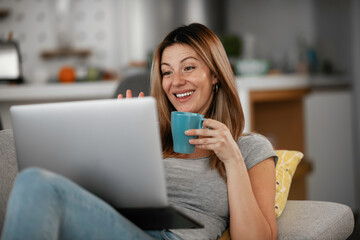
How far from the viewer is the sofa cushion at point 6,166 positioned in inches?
53.5

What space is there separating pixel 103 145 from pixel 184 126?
0.23m

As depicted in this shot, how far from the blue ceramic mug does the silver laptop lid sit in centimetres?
18

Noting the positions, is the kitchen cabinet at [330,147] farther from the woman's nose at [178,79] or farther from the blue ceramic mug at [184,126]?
the blue ceramic mug at [184,126]

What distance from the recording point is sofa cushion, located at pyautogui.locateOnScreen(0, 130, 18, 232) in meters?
1.36

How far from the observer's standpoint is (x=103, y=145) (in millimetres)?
1060

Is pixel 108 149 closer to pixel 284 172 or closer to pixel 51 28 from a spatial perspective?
pixel 284 172

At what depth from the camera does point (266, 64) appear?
330cm

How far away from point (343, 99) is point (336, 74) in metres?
0.19

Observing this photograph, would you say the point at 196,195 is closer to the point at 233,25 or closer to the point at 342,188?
the point at 342,188

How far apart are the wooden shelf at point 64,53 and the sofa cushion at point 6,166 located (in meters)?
3.51

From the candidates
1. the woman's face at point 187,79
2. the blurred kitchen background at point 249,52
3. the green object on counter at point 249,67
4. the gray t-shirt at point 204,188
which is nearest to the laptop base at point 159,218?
the gray t-shirt at point 204,188

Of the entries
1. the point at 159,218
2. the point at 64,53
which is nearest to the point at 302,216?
the point at 159,218

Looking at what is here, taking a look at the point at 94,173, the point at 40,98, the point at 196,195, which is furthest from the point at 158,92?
the point at 40,98

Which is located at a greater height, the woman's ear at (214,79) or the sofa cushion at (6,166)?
the woman's ear at (214,79)
